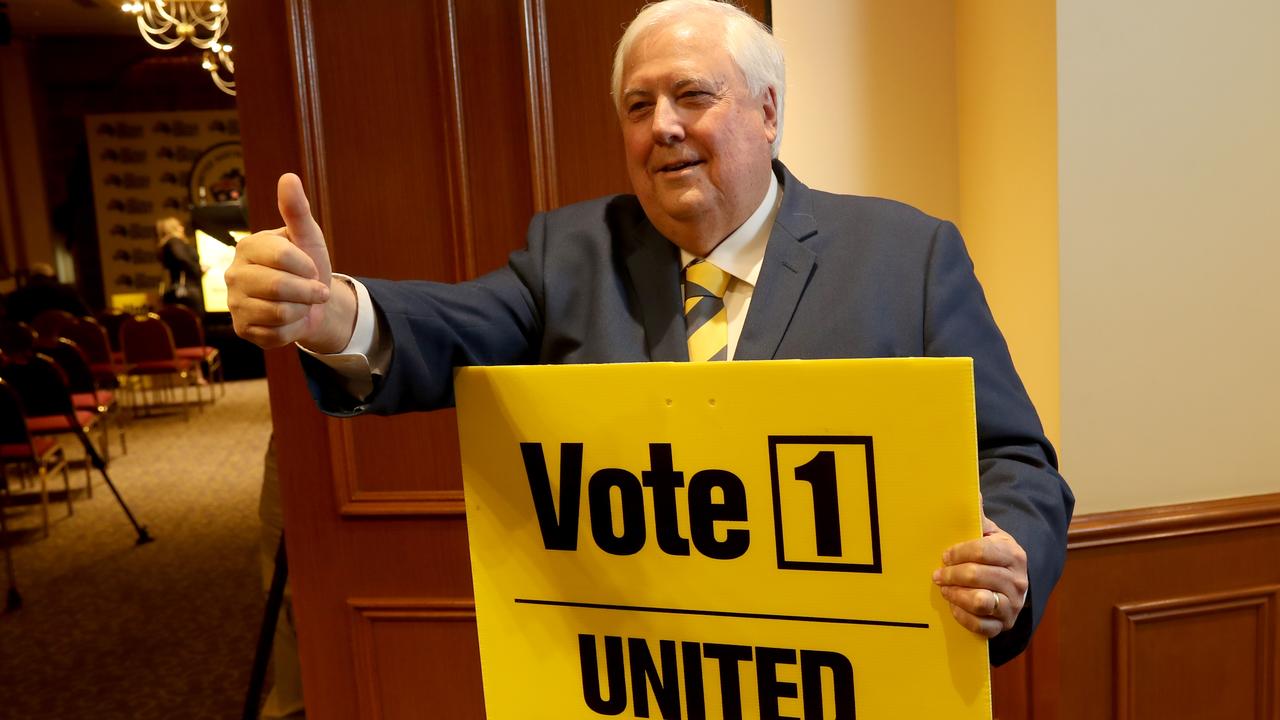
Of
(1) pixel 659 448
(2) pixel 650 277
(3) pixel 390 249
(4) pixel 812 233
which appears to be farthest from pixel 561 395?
(3) pixel 390 249

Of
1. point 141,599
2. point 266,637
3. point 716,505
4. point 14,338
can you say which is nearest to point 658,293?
point 716,505

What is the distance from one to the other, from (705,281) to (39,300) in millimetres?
9664

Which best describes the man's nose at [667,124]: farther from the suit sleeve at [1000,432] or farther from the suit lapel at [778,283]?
the suit sleeve at [1000,432]

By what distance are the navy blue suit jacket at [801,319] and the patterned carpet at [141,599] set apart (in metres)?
2.47

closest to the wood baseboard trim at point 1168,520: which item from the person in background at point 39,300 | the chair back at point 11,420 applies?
the chair back at point 11,420

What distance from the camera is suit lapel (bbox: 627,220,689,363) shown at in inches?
46.0

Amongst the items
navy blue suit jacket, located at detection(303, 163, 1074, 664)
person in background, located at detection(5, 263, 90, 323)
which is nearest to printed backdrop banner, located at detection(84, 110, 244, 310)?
person in background, located at detection(5, 263, 90, 323)

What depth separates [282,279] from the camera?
896mm

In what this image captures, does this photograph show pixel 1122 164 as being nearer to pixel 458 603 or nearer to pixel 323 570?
pixel 458 603

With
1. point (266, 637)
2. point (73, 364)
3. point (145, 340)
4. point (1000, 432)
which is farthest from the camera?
point (145, 340)

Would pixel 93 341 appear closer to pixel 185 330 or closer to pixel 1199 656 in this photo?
pixel 185 330

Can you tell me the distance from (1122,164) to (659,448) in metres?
1.30

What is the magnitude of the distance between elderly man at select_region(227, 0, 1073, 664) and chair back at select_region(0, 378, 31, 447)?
13.3 ft

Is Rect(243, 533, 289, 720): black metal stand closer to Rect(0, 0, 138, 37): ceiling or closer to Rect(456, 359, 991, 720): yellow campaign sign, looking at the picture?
Rect(456, 359, 991, 720): yellow campaign sign
